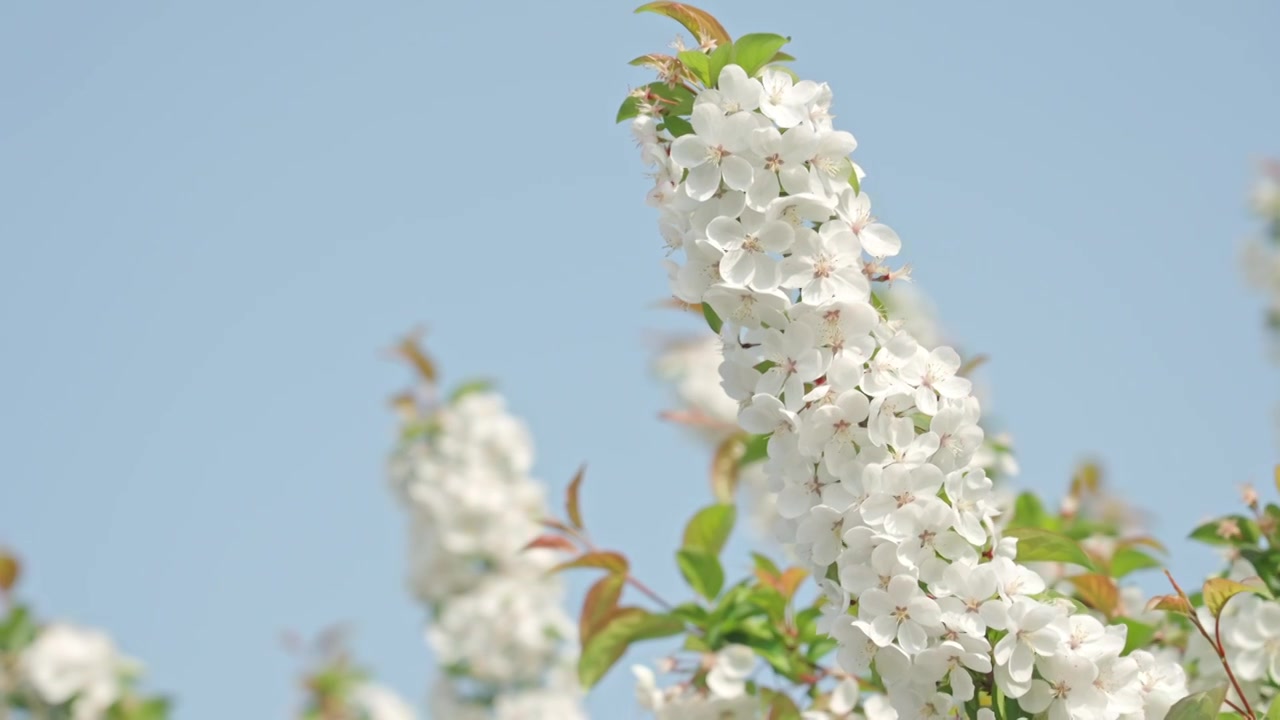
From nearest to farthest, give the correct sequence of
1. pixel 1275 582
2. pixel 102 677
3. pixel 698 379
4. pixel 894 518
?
1. pixel 894 518
2. pixel 1275 582
3. pixel 102 677
4. pixel 698 379

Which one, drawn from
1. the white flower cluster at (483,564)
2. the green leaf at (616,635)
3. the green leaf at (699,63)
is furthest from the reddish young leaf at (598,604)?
the white flower cluster at (483,564)

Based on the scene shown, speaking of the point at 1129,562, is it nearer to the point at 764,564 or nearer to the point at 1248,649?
the point at 1248,649

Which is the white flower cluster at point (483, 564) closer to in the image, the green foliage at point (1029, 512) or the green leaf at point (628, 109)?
the green foliage at point (1029, 512)

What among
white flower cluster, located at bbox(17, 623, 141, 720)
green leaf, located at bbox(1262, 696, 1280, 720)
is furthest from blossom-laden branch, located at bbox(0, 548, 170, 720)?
green leaf, located at bbox(1262, 696, 1280, 720)

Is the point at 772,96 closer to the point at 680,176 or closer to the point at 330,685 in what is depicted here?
the point at 680,176

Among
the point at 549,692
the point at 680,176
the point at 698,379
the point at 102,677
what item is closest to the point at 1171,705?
the point at 680,176

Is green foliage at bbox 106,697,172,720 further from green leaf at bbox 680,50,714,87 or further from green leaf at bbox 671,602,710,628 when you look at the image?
green leaf at bbox 680,50,714,87
